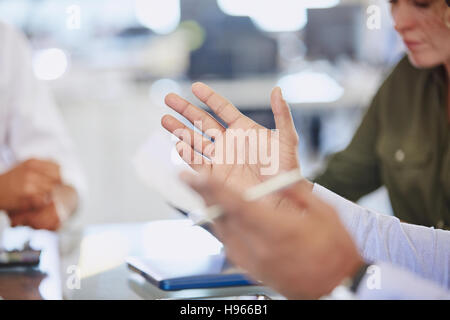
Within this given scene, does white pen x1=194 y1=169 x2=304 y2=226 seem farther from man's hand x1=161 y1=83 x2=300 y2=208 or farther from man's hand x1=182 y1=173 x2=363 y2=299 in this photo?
man's hand x1=161 y1=83 x2=300 y2=208

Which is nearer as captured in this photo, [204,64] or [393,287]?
[393,287]

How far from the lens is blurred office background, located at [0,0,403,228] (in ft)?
9.16

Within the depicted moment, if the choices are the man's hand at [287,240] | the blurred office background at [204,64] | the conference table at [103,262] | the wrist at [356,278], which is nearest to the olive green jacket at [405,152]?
the conference table at [103,262]

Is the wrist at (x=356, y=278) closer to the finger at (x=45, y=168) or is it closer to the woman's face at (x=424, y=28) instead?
the woman's face at (x=424, y=28)

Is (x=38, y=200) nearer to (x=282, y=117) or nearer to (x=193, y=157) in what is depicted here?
(x=193, y=157)

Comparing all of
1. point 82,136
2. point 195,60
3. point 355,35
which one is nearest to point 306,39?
point 355,35

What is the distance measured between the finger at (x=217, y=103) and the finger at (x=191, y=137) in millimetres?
47

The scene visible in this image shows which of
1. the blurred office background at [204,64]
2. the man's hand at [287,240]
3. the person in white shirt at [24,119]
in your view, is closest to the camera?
the man's hand at [287,240]

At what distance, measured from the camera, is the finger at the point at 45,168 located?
1027mm

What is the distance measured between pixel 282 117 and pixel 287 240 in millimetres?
273

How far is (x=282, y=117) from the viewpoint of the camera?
0.68 m

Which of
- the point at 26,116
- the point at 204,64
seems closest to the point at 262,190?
the point at 26,116

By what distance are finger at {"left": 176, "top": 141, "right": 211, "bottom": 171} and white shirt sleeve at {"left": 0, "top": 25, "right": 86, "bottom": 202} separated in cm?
68

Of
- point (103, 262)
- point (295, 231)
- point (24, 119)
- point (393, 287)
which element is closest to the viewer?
point (295, 231)
